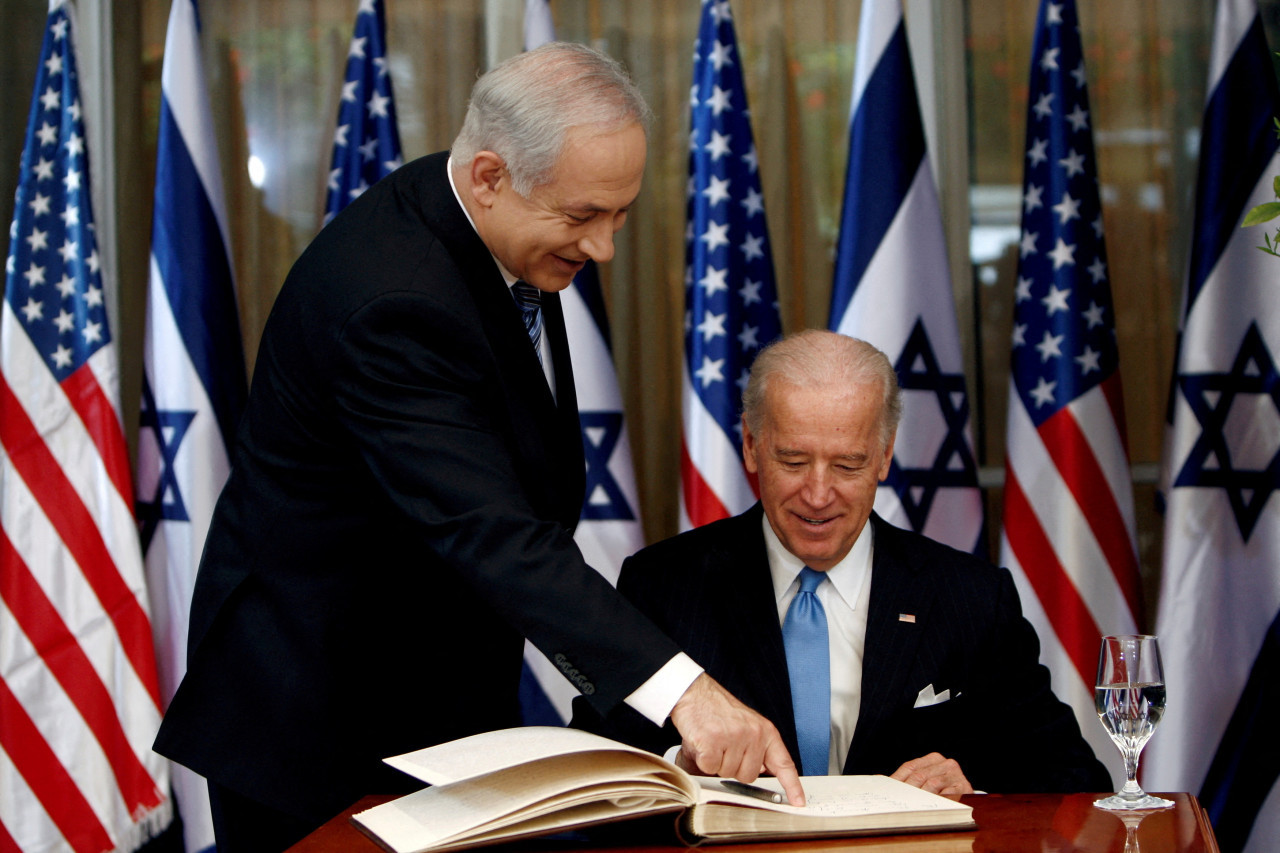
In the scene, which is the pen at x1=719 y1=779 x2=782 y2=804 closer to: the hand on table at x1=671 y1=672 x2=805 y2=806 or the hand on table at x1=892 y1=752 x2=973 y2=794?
the hand on table at x1=671 y1=672 x2=805 y2=806

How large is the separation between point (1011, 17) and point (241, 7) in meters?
2.52

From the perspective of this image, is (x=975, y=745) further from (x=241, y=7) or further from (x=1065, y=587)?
(x=241, y=7)

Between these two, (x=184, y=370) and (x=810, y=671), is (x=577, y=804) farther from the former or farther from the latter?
(x=184, y=370)

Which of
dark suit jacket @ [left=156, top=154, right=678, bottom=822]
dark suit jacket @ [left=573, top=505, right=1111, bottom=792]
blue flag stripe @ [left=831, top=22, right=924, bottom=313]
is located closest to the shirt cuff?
dark suit jacket @ [left=156, top=154, right=678, bottom=822]

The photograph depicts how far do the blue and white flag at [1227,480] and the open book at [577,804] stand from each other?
7.05 ft

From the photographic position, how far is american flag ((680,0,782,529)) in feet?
11.3

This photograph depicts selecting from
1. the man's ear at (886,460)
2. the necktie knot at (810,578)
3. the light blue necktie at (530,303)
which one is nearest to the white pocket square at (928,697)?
the necktie knot at (810,578)

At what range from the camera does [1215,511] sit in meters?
3.25

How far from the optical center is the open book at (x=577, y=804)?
1.27 metres

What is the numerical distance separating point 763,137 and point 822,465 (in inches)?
81.0

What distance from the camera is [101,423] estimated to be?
3482 millimetres

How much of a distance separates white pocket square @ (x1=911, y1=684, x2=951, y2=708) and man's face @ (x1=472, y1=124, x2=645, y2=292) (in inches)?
34.9

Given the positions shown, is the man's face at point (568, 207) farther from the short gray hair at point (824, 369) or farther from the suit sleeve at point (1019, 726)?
the suit sleeve at point (1019, 726)

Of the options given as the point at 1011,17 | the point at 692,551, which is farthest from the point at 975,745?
the point at 1011,17
